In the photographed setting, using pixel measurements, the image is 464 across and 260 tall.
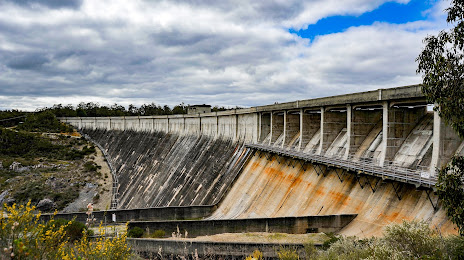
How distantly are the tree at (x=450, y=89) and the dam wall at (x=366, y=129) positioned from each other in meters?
3.79

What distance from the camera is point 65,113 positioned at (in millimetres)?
135750

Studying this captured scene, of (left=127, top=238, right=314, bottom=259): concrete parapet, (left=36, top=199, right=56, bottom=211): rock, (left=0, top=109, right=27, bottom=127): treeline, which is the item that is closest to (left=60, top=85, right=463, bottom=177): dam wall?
(left=127, top=238, right=314, bottom=259): concrete parapet

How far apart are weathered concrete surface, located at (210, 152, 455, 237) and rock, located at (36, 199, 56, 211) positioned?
1213 inches

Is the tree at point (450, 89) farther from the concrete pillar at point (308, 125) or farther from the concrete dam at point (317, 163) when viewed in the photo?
the concrete pillar at point (308, 125)

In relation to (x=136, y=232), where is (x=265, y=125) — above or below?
above

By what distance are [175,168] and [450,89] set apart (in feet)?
131

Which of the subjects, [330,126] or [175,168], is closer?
[330,126]

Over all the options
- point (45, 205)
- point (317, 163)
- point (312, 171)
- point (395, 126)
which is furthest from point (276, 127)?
point (45, 205)

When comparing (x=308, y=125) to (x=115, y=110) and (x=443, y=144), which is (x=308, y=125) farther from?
(x=115, y=110)

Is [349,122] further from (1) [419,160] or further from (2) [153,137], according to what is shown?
(2) [153,137]

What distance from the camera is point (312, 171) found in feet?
79.7

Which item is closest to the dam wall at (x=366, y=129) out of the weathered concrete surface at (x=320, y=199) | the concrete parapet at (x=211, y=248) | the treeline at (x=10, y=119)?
the weathered concrete surface at (x=320, y=199)

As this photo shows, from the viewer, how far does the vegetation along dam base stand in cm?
1639

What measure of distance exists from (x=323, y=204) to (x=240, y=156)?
16.3 m
